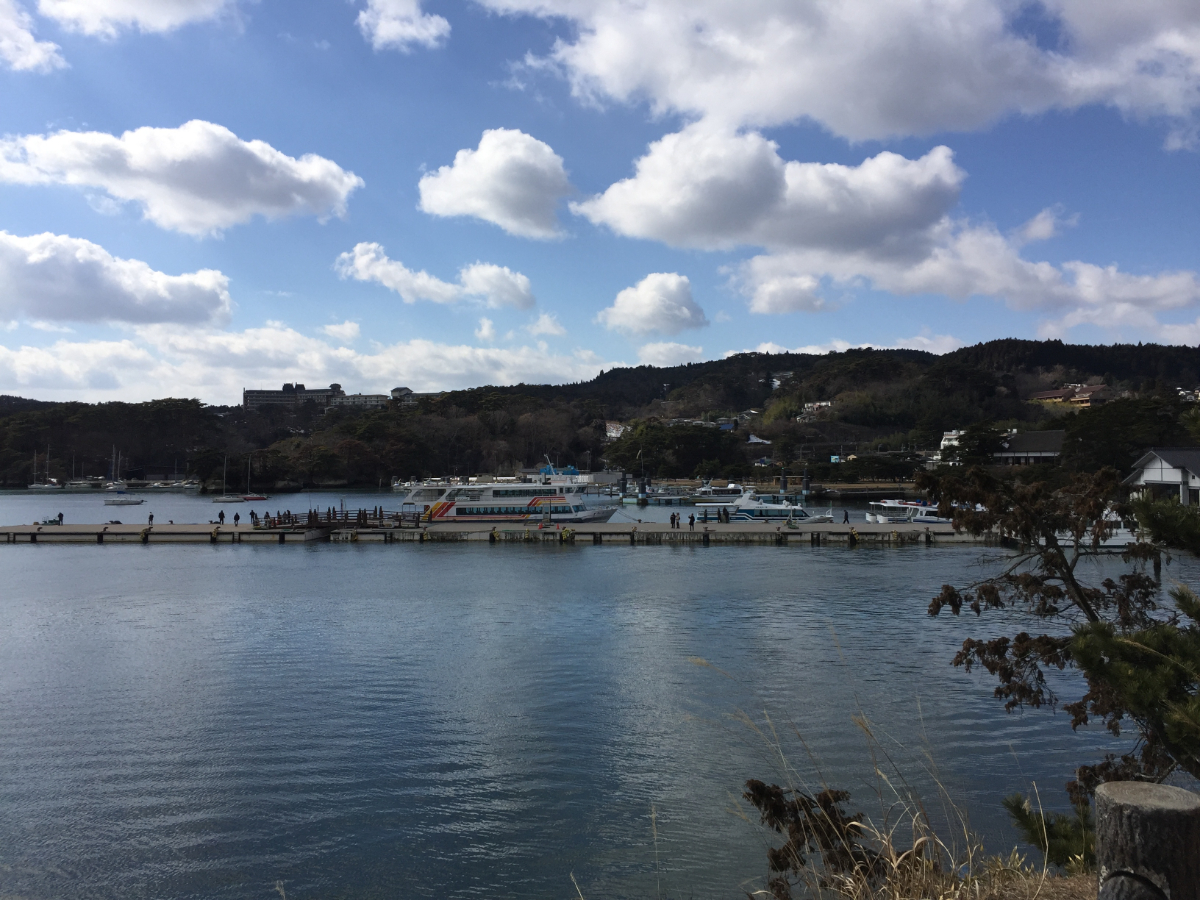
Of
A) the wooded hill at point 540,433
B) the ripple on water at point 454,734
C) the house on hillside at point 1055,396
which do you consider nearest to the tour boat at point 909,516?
the ripple on water at point 454,734

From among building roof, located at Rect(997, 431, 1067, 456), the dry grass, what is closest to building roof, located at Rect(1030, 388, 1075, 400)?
building roof, located at Rect(997, 431, 1067, 456)

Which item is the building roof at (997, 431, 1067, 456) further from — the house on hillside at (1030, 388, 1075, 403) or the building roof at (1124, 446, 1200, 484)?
the house on hillside at (1030, 388, 1075, 403)

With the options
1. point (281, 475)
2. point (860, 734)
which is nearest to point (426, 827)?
point (860, 734)

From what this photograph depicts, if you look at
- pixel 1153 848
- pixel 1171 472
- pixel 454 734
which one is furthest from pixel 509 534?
pixel 1153 848

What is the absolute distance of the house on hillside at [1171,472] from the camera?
35.6 metres

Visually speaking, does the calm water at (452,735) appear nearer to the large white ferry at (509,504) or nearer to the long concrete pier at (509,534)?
the long concrete pier at (509,534)

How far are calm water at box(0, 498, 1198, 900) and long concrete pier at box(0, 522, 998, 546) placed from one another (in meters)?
14.2

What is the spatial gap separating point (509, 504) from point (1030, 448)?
150ft

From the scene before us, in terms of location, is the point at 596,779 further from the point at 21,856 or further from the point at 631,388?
the point at 631,388

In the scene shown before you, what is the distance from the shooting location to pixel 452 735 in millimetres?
12547

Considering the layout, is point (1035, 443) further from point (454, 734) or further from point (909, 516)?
point (454, 734)

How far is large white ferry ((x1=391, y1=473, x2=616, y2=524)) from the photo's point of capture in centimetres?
4672

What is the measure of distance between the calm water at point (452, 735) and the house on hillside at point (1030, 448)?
49.0 meters

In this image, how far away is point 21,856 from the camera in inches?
351
